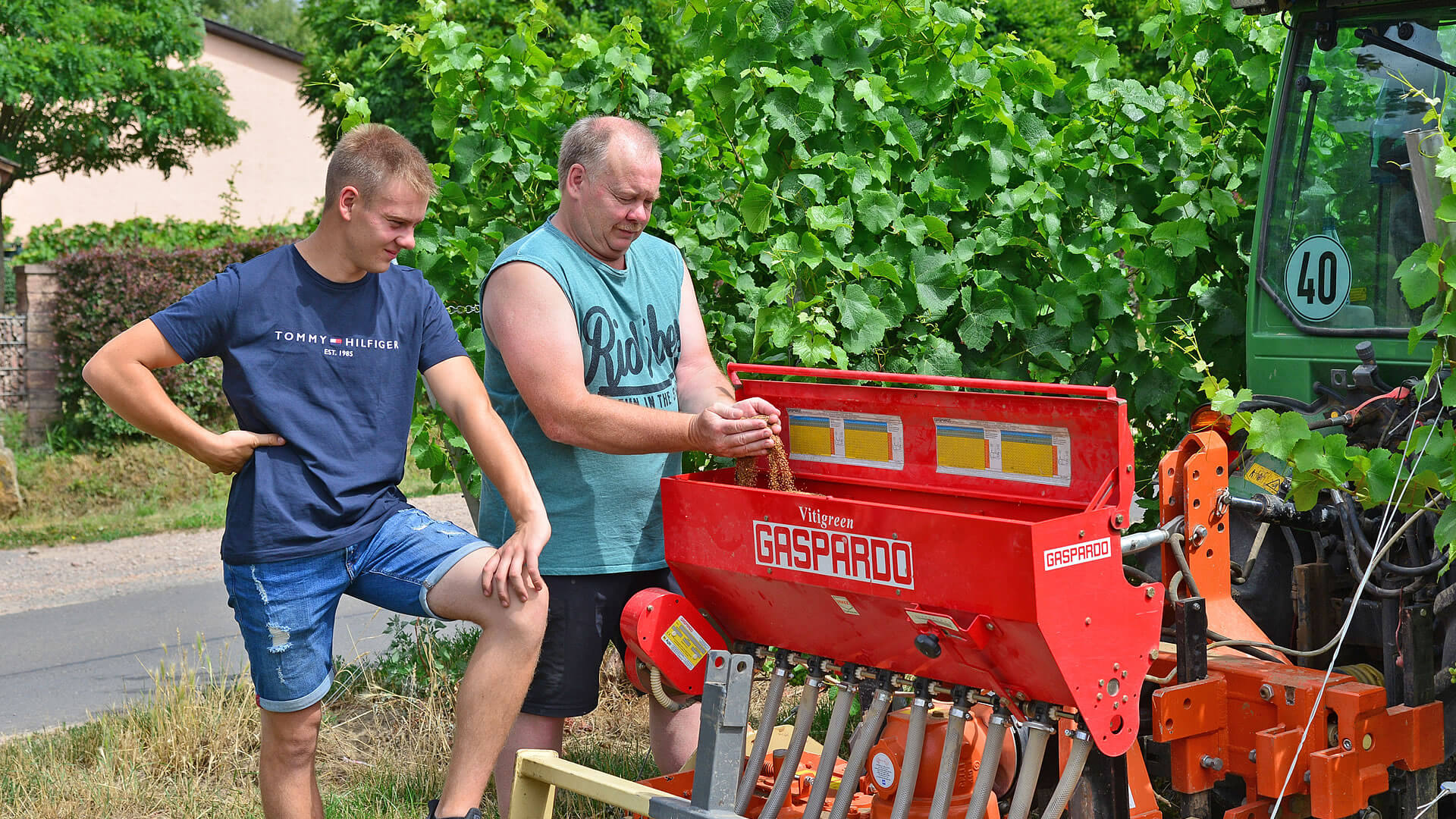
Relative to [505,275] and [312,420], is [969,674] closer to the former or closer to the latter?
[505,275]

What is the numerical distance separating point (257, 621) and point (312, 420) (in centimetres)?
50

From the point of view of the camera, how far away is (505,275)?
11.0ft

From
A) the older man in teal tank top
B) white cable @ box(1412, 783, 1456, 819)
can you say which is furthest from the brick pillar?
white cable @ box(1412, 783, 1456, 819)

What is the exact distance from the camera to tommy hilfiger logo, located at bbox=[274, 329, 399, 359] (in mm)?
3299

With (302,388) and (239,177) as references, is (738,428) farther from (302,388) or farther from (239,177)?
(239,177)

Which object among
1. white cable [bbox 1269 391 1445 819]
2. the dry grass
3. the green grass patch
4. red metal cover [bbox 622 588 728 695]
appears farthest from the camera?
the green grass patch

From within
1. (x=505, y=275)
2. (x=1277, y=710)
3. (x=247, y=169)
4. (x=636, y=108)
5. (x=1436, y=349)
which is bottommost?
(x=1277, y=710)

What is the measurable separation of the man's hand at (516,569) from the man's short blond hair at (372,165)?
2.91ft

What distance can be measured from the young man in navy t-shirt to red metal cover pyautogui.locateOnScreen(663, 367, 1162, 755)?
50cm

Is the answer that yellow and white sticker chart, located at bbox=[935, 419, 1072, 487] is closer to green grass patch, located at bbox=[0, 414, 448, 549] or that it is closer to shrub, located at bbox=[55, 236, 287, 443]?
green grass patch, located at bbox=[0, 414, 448, 549]

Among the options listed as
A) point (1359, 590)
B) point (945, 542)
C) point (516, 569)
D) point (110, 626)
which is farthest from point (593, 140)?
point (110, 626)

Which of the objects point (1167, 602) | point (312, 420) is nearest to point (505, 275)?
point (312, 420)

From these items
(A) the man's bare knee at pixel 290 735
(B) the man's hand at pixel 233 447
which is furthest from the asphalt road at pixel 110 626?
(B) the man's hand at pixel 233 447

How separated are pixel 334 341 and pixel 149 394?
0.44 m
